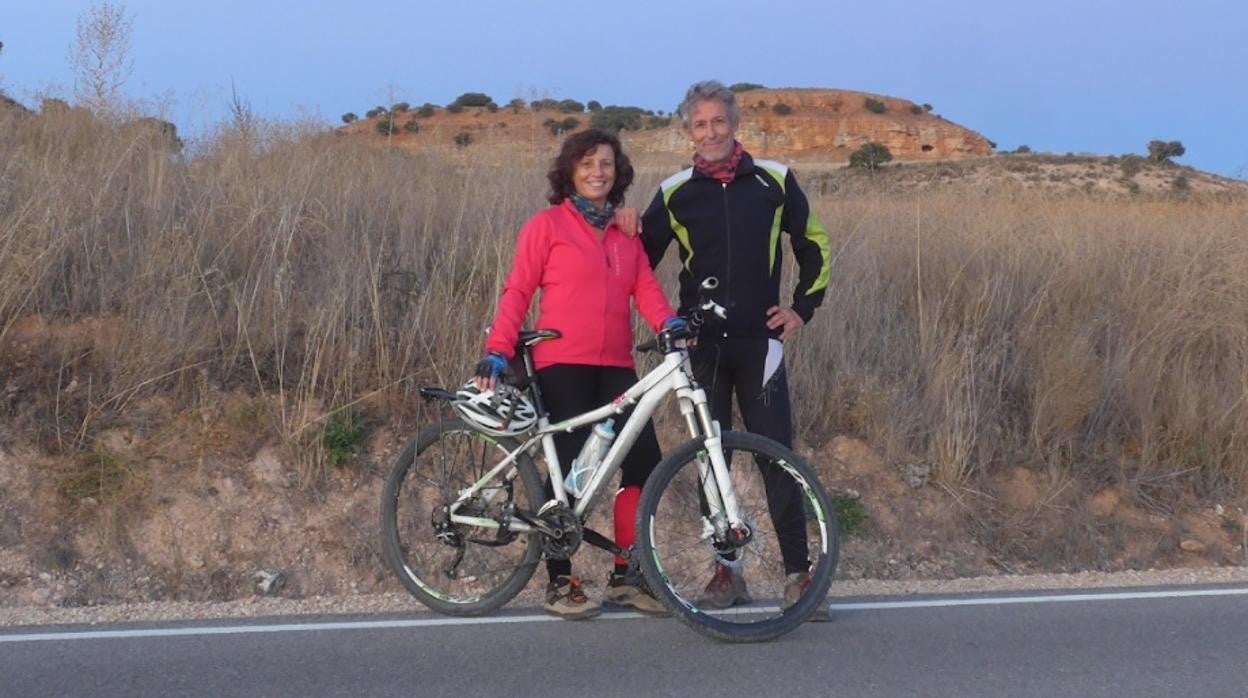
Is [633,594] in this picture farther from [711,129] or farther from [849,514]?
[849,514]

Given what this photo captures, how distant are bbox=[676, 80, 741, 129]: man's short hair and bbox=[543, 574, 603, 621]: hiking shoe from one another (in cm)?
207

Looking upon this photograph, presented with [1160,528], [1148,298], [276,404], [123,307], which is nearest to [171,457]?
[276,404]

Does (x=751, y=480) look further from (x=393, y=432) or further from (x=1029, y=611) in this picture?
(x=393, y=432)

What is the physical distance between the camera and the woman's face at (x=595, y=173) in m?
5.39

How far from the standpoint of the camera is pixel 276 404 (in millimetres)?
7578

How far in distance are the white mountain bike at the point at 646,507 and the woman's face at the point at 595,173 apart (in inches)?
24.1

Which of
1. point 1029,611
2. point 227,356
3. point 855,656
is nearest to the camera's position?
point 855,656

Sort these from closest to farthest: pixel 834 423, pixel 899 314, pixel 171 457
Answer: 1. pixel 171 457
2. pixel 834 423
3. pixel 899 314

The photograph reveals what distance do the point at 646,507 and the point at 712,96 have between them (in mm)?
1761

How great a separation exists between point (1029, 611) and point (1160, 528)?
9.11 ft

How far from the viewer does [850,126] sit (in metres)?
55.7

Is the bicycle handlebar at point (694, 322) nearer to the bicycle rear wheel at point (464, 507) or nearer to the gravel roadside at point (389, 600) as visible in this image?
the bicycle rear wheel at point (464, 507)

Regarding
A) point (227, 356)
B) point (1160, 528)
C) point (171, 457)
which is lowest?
point (1160, 528)

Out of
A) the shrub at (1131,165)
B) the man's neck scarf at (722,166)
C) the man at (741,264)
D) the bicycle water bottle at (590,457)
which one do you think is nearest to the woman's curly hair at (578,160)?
the man at (741,264)
